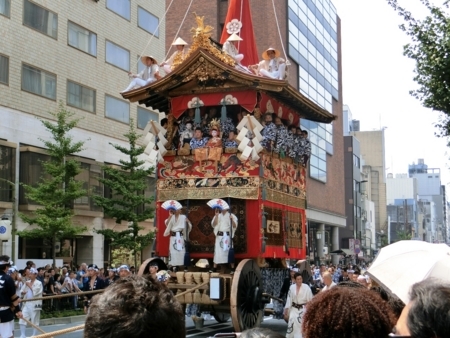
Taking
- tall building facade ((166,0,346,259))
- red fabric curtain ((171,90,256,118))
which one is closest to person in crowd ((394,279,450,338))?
red fabric curtain ((171,90,256,118))

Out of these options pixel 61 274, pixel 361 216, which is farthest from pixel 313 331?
pixel 361 216

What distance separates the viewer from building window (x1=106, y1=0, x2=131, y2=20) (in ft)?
103

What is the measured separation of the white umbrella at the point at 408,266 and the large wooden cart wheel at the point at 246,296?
652cm

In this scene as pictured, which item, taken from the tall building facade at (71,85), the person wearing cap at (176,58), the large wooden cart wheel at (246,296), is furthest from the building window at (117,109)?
the large wooden cart wheel at (246,296)

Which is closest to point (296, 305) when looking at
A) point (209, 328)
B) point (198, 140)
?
point (198, 140)

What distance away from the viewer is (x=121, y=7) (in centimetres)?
3203

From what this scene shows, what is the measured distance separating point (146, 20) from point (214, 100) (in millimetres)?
23124

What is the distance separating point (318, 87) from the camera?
47.5 metres

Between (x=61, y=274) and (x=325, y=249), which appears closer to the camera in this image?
(x=61, y=274)

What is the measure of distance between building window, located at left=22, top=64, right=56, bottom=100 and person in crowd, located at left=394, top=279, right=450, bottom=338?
2504 centimetres

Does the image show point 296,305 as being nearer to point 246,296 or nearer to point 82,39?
point 246,296

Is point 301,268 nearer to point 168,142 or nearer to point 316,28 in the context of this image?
point 168,142

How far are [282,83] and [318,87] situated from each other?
36.5 meters

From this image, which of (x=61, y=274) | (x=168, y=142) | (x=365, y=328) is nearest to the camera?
(x=365, y=328)
